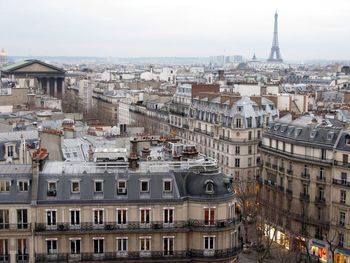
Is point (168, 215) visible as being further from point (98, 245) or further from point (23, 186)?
point (23, 186)

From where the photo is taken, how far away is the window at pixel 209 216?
136 feet

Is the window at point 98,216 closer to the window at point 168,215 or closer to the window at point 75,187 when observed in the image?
the window at point 75,187

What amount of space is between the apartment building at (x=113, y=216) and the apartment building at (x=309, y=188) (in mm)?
19637

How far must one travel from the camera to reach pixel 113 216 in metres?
41.3

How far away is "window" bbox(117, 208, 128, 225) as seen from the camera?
1629 inches

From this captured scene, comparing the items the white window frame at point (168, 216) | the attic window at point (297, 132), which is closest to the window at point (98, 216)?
the white window frame at point (168, 216)

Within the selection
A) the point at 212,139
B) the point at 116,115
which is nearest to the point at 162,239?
the point at 212,139

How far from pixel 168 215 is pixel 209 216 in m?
2.64

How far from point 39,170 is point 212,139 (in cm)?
4676

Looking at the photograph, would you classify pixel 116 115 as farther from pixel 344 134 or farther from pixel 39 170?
pixel 39 170

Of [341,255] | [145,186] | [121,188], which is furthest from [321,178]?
[121,188]

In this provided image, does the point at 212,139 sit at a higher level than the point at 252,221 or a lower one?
higher

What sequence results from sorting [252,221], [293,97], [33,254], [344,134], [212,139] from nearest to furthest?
[33,254] < [344,134] < [252,221] < [212,139] < [293,97]

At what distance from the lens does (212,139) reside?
86.6 meters
